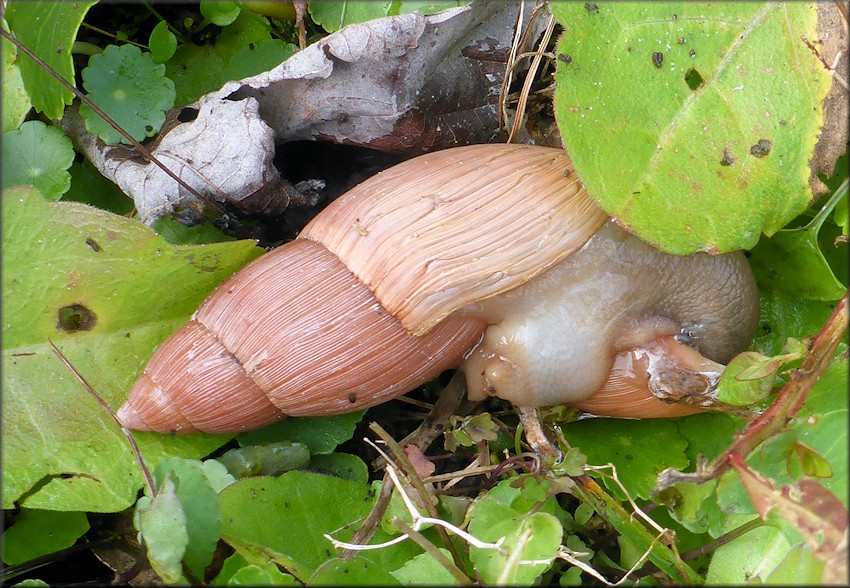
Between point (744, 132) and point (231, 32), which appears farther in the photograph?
point (231, 32)

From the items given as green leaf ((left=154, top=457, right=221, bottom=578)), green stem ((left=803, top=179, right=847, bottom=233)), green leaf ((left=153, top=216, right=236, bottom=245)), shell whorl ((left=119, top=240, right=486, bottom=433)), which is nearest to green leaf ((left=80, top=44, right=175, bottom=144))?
green leaf ((left=153, top=216, right=236, bottom=245))

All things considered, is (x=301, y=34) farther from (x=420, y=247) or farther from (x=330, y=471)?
(x=330, y=471)

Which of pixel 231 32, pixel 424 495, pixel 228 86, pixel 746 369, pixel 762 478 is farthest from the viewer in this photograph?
pixel 231 32

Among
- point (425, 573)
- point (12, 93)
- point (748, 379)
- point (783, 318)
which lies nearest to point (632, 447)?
point (748, 379)

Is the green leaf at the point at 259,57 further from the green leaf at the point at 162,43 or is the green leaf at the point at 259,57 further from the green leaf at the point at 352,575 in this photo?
the green leaf at the point at 352,575

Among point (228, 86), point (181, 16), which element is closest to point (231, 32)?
Result: point (181, 16)

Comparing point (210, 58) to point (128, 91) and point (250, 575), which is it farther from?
point (250, 575)

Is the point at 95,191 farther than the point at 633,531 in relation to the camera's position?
Yes
